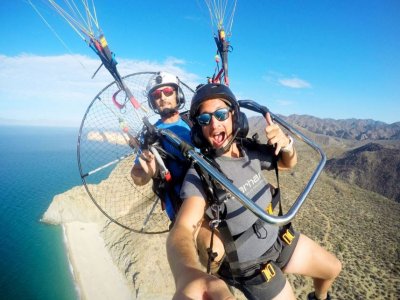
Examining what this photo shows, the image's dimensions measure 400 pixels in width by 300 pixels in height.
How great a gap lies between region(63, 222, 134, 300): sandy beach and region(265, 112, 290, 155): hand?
128ft

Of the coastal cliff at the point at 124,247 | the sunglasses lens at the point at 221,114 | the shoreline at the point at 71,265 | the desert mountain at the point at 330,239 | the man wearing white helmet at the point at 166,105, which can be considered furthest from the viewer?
the shoreline at the point at 71,265

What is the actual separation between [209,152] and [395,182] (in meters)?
109

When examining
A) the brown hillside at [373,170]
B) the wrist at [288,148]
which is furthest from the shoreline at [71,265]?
the brown hillside at [373,170]

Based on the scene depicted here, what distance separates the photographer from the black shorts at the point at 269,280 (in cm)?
309

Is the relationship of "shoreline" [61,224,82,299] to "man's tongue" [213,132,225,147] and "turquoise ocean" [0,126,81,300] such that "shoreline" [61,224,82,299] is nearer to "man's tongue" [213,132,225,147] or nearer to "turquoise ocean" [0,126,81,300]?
"turquoise ocean" [0,126,81,300]

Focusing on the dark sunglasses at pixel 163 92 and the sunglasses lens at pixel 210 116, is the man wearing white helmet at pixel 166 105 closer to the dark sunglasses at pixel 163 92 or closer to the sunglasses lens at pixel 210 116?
the dark sunglasses at pixel 163 92

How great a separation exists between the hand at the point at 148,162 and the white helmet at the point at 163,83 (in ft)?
5.72

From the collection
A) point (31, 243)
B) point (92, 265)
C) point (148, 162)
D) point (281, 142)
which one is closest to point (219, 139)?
point (281, 142)

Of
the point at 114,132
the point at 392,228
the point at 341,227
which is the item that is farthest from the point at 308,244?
the point at 392,228

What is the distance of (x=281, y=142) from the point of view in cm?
328

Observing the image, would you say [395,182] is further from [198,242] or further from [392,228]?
[198,242]

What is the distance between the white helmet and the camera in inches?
194

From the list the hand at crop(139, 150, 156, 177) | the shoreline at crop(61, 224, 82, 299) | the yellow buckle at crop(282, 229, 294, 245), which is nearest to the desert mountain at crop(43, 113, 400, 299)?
the shoreline at crop(61, 224, 82, 299)

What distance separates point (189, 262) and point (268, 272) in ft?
6.18
